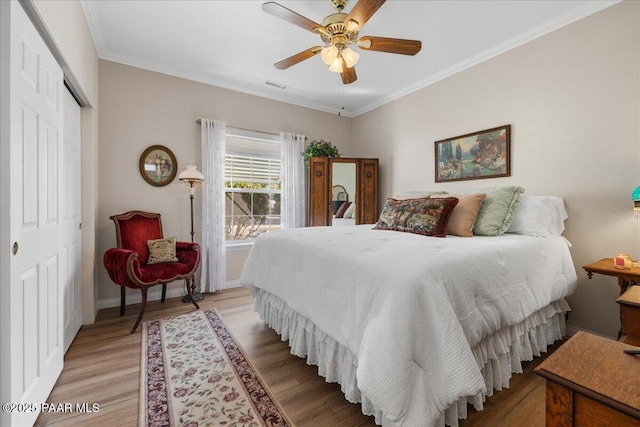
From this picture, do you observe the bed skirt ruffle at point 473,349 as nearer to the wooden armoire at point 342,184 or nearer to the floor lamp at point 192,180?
the floor lamp at point 192,180

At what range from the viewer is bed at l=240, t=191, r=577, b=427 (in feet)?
3.75

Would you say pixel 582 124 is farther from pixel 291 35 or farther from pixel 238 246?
pixel 238 246

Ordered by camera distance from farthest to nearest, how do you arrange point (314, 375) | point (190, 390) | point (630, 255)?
point (630, 255) < point (314, 375) < point (190, 390)

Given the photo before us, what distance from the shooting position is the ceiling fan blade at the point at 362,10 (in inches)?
69.4

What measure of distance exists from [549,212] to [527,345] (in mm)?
1101

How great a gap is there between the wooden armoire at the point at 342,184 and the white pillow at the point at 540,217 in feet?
6.89

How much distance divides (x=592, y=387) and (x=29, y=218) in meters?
2.20

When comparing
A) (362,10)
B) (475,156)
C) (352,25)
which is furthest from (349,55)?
(475,156)

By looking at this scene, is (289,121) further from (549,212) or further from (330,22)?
(549,212)

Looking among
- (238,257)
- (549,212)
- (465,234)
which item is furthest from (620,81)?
(238,257)

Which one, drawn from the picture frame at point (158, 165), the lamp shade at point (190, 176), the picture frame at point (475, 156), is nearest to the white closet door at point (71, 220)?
the picture frame at point (158, 165)

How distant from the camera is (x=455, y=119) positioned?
3.37m

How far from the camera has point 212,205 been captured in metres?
3.64

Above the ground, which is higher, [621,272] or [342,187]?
[342,187]
